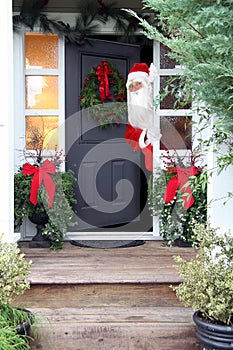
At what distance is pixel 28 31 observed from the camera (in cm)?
481

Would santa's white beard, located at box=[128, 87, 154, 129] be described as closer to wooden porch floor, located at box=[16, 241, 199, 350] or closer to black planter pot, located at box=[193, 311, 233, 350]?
wooden porch floor, located at box=[16, 241, 199, 350]

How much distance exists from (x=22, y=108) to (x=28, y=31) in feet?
2.27

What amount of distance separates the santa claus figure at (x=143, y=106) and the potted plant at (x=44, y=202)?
2.66 feet

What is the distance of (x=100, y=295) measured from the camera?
3.36 metres

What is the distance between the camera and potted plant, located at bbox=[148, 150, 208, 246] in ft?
14.5

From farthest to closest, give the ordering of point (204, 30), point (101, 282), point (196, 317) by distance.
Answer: point (101, 282) → point (196, 317) → point (204, 30)

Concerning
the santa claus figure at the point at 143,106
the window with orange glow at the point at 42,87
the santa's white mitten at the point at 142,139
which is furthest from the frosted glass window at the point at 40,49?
the santa's white mitten at the point at 142,139

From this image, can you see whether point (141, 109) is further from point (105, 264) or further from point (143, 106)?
point (105, 264)

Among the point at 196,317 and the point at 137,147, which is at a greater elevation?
the point at 137,147

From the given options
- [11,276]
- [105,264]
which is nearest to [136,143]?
[105,264]

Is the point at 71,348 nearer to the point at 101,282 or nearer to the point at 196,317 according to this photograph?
the point at 101,282

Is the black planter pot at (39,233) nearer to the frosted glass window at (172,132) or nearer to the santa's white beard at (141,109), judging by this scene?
the santa's white beard at (141,109)

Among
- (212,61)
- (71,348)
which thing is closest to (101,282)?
(71,348)

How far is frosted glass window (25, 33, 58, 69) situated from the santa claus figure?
766 millimetres
